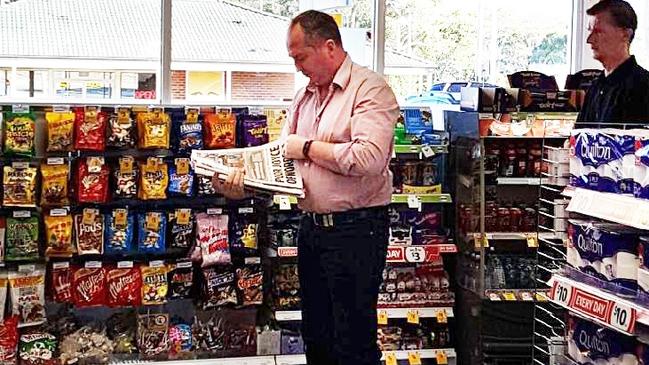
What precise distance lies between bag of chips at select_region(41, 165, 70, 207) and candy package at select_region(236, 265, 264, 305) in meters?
1.07

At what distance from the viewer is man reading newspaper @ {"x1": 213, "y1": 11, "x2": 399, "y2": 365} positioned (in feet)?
10.9

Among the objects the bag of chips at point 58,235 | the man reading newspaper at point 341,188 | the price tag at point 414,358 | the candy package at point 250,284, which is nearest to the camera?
the man reading newspaper at point 341,188

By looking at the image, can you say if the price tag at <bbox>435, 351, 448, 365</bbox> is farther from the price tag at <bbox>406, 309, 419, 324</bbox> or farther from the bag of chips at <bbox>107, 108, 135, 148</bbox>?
the bag of chips at <bbox>107, 108, 135, 148</bbox>

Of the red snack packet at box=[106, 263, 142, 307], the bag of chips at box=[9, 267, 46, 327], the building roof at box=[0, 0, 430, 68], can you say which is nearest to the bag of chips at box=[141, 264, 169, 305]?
the red snack packet at box=[106, 263, 142, 307]

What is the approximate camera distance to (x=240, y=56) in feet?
17.2

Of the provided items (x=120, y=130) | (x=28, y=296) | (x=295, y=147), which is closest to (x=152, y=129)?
(x=120, y=130)

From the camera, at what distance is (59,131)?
15.2 feet

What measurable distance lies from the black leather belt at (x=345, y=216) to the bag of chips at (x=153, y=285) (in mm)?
1736

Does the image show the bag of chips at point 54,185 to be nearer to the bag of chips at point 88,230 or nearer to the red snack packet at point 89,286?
the bag of chips at point 88,230

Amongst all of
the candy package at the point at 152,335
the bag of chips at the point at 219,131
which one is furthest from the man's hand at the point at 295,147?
the candy package at the point at 152,335

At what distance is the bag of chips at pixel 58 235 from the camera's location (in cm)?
466

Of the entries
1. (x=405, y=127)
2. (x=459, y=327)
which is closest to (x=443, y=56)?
(x=405, y=127)

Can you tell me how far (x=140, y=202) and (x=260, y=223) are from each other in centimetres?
71

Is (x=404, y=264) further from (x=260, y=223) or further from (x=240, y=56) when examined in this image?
(x=240, y=56)
